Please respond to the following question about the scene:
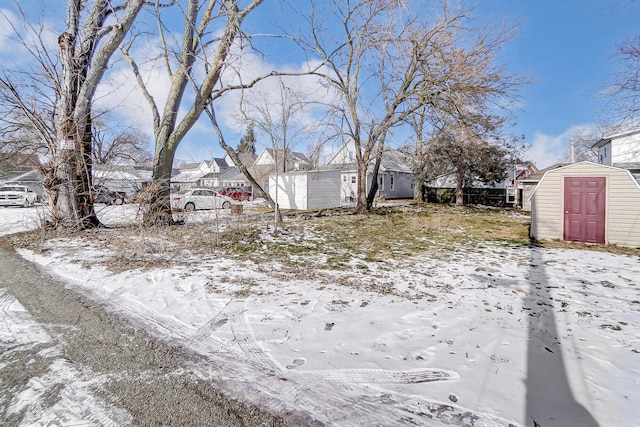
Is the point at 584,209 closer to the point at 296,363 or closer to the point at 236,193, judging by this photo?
the point at 296,363

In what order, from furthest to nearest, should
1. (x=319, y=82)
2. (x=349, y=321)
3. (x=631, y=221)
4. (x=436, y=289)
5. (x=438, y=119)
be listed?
(x=319, y=82) → (x=438, y=119) → (x=631, y=221) → (x=436, y=289) → (x=349, y=321)

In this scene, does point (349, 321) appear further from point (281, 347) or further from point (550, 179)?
point (550, 179)

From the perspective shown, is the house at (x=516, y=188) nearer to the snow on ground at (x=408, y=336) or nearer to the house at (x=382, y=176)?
the house at (x=382, y=176)

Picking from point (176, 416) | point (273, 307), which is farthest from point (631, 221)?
point (176, 416)

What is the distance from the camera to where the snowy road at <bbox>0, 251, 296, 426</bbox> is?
5.97 ft

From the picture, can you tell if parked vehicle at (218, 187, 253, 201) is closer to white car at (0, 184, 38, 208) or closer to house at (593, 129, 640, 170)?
white car at (0, 184, 38, 208)

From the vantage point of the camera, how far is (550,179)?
8445 mm

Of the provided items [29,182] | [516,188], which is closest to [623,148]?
[516,188]

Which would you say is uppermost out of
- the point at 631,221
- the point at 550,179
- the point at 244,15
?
the point at 244,15

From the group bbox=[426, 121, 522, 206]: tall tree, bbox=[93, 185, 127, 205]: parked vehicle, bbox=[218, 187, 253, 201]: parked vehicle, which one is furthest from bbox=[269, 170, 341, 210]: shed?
bbox=[93, 185, 127, 205]: parked vehicle

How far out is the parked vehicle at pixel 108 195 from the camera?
731 cm

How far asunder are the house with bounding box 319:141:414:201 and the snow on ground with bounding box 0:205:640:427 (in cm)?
1814

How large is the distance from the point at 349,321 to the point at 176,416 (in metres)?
1.82

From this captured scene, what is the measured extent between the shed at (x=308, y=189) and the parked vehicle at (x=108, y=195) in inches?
394
